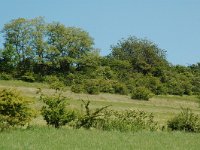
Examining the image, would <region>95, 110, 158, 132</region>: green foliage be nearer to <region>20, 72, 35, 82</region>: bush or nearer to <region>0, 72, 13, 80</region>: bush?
<region>0, 72, 13, 80</region>: bush

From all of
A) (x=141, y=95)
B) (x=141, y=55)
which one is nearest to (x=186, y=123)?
(x=141, y=95)

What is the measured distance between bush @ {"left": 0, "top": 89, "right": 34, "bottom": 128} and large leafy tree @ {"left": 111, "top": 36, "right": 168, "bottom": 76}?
Answer: 4789 cm

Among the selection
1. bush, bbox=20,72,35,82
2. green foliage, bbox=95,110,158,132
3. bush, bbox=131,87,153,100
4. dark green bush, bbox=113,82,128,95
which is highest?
bush, bbox=20,72,35,82

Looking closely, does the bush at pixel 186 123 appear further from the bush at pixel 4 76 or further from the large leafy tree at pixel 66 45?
the large leafy tree at pixel 66 45

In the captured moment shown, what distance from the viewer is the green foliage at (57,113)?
20.7 metres

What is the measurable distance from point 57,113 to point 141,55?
2330 inches

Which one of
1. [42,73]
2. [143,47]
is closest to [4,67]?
[42,73]

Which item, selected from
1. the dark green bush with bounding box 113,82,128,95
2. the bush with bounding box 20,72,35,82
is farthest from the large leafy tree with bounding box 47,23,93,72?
the dark green bush with bounding box 113,82,128,95

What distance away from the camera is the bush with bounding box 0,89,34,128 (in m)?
18.8

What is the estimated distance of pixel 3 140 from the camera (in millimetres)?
14953

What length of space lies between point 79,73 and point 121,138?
139 ft

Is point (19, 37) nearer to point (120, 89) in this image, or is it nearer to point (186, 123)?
point (120, 89)

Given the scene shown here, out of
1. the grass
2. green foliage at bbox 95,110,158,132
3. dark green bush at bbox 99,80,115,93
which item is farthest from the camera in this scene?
dark green bush at bbox 99,80,115,93

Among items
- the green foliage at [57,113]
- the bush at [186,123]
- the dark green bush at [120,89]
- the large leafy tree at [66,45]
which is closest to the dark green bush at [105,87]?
the dark green bush at [120,89]
